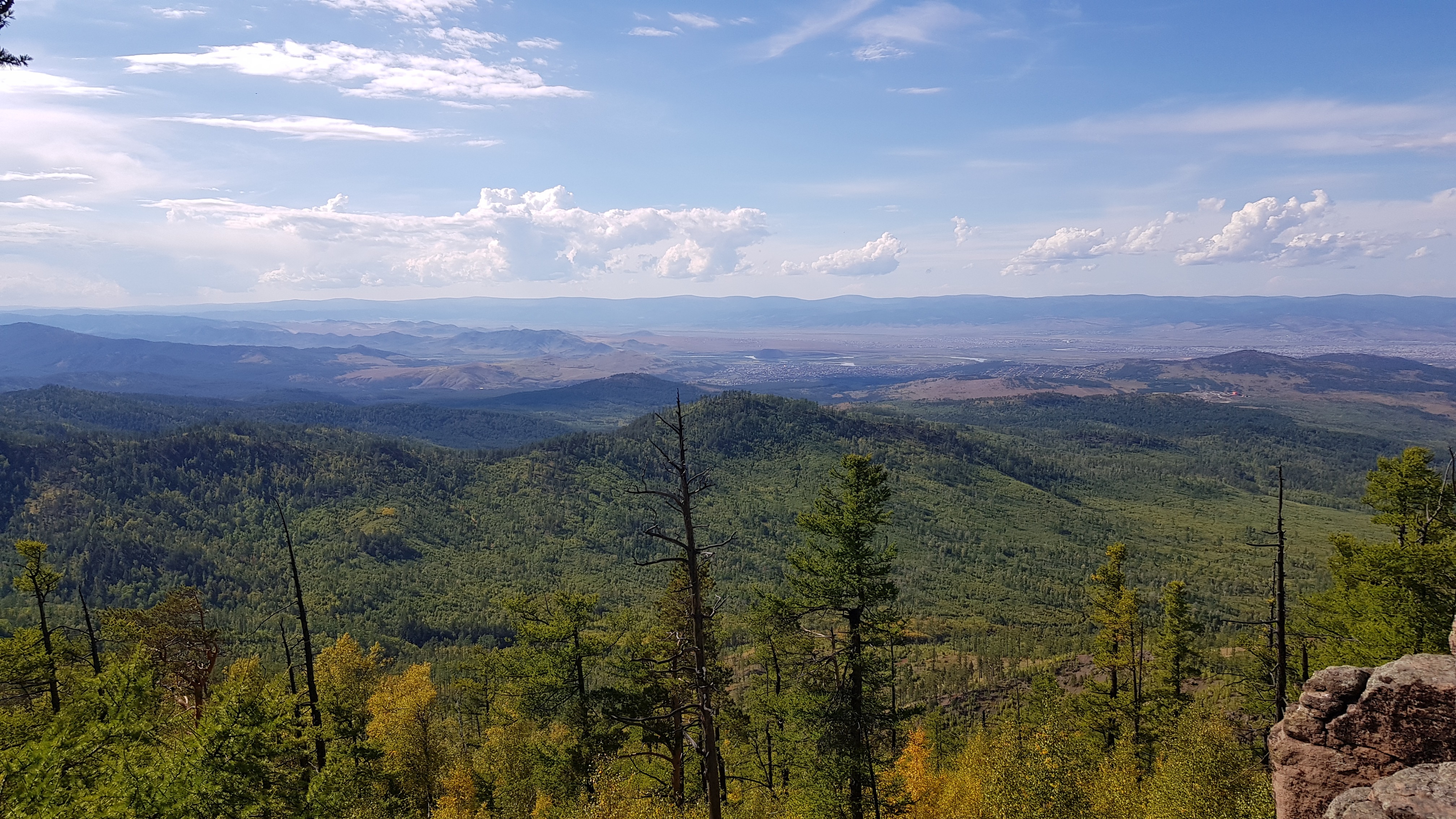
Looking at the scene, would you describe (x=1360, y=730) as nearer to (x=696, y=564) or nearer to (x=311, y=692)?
(x=696, y=564)

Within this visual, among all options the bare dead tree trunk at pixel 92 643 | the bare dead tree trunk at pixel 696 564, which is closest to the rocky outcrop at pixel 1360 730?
the bare dead tree trunk at pixel 696 564

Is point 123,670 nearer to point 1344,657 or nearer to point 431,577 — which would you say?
point 1344,657

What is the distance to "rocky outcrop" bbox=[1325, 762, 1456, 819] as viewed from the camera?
30.9 ft

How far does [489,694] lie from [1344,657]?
46076 mm

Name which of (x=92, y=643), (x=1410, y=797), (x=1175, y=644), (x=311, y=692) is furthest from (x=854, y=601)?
(x=92, y=643)

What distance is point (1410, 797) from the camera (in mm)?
9711

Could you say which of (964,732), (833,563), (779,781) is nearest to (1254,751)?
(833,563)

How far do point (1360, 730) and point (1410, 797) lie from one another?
3171mm

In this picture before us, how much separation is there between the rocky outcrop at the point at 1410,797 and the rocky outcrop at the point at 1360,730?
1.24 metres

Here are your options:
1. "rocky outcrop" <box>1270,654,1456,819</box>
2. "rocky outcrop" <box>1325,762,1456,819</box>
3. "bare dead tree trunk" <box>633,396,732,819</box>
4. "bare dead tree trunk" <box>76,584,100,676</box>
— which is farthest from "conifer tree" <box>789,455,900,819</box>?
"bare dead tree trunk" <box>76,584,100,676</box>

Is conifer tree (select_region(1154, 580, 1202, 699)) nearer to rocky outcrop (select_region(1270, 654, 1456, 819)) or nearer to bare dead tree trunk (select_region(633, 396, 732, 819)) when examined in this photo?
rocky outcrop (select_region(1270, 654, 1456, 819))

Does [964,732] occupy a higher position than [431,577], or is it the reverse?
[964,732]

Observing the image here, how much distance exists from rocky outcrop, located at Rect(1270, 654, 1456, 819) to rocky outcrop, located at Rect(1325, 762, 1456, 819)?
124 cm

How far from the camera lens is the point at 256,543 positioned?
594 ft
